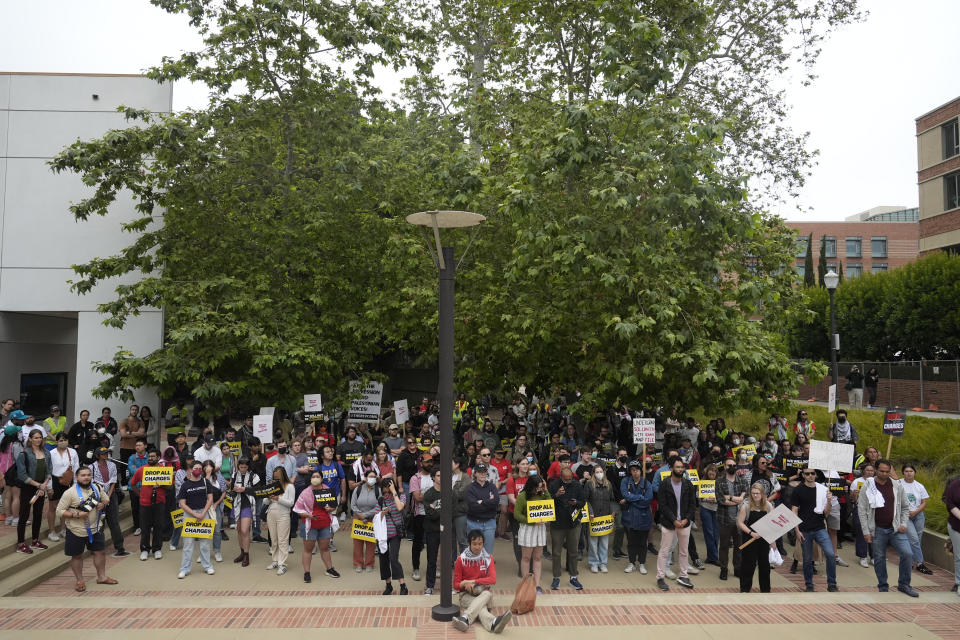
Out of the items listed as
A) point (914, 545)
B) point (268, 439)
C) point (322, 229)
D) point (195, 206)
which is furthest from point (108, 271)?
point (914, 545)

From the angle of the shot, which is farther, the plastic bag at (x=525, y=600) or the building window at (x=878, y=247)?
the building window at (x=878, y=247)

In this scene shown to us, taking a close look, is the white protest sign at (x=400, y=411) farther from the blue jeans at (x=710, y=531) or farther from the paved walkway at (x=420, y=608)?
the blue jeans at (x=710, y=531)

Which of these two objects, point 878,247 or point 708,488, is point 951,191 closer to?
point 708,488

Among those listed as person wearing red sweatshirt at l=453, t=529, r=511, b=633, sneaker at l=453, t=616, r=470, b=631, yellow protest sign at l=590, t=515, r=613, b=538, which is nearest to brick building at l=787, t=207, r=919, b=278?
yellow protest sign at l=590, t=515, r=613, b=538

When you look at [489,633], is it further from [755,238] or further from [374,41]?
[374,41]

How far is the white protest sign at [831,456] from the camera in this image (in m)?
11.4

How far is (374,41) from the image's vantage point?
1723 cm

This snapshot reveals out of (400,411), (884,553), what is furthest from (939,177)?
(400,411)

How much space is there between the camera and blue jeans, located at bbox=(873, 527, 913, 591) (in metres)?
9.87

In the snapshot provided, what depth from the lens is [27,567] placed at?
10.8m

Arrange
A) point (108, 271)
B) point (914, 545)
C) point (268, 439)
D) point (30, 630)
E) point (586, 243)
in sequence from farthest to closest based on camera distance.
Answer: point (108, 271) → point (268, 439) → point (586, 243) → point (914, 545) → point (30, 630)

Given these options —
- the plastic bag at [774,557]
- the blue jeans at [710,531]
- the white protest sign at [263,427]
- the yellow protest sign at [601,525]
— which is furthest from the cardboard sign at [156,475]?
the plastic bag at [774,557]

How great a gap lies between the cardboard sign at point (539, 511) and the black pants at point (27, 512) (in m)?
8.10

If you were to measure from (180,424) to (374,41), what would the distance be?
10818 millimetres
